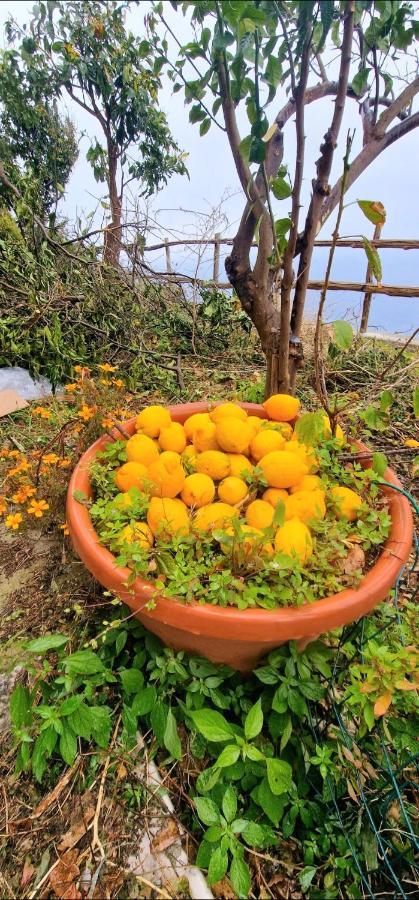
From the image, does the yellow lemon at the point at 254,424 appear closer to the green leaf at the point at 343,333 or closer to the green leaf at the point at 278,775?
the green leaf at the point at 343,333

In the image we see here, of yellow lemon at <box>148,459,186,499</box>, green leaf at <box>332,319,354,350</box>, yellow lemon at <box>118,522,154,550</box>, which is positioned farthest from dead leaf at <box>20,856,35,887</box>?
green leaf at <box>332,319,354,350</box>

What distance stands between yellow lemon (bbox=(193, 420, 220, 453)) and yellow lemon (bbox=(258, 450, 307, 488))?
142mm

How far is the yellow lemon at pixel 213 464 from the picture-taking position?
99 cm

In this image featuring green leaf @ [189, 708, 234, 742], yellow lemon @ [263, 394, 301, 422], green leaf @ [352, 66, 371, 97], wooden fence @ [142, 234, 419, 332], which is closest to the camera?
green leaf @ [189, 708, 234, 742]

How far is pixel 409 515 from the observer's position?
0.97m

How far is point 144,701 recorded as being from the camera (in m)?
0.91

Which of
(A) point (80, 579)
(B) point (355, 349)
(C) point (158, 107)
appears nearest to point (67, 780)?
(A) point (80, 579)

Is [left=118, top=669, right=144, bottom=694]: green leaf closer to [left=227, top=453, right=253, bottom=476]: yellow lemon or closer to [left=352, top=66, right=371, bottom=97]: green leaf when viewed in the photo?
[left=227, top=453, right=253, bottom=476]: yellow lemon

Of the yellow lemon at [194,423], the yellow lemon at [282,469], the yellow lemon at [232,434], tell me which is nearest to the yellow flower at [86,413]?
the yellow lemon at [194,423]

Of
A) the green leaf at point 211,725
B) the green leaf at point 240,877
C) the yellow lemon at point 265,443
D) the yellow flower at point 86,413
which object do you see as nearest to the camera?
the green leaf at point 240,877

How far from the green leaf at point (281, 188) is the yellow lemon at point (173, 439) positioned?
593mm

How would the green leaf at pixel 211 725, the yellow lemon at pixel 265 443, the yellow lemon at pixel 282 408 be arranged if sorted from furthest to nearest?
the yellow lemon at pixel 282 408 < the yellow lemon at pixel 265 443 < the green leaf at pixel 211 725

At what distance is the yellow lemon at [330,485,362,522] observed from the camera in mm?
967

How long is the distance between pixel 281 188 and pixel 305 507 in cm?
72
